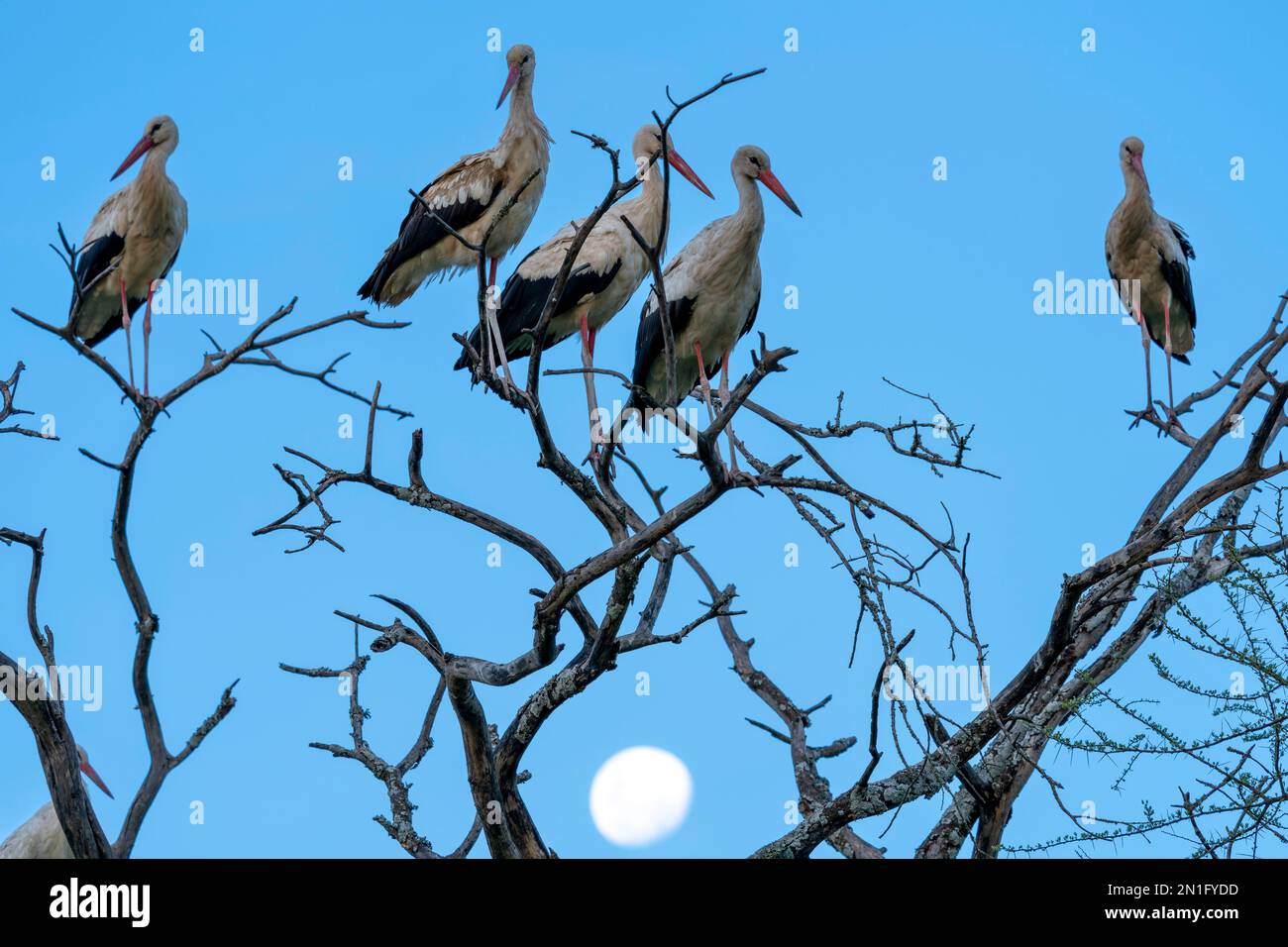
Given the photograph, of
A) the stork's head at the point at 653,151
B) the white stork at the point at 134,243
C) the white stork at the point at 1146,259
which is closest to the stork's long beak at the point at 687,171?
the stork's head at the point at 653,151

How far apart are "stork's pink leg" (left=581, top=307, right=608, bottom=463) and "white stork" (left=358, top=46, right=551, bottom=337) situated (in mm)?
658

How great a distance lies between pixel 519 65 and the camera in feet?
28.7

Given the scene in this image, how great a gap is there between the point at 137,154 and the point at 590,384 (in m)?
4.58

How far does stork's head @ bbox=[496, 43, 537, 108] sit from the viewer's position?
8695 millimetres

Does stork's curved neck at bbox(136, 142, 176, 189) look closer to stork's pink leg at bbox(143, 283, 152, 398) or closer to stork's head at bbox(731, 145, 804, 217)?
stork's pink leg at bbox(143, 283, 152, 398)

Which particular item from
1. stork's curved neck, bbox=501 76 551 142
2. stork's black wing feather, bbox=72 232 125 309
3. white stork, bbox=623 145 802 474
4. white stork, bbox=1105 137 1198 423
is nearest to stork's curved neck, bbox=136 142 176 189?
stork's black wing feather, bbox=72 232 125 309

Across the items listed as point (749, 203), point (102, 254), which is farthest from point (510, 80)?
point (102, 254)

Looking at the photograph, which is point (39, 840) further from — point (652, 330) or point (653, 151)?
point (653, 151)

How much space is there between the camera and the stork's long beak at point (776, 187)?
27.2 ft

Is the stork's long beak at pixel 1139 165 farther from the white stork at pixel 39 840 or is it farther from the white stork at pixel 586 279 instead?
the white stork at pixel 39 840

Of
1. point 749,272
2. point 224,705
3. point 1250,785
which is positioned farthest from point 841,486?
point 224,705

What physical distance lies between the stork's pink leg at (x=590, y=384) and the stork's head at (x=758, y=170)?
45.2 inches

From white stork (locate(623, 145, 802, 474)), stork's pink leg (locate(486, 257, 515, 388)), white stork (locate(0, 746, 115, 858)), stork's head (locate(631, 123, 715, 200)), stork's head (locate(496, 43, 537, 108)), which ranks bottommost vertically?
white stork (locate(0, 746, 115, 858))
